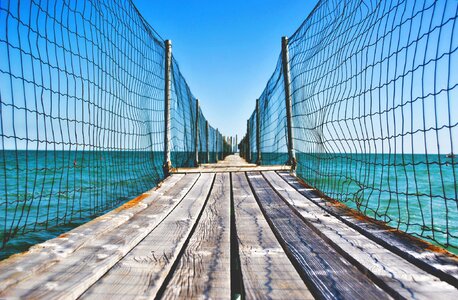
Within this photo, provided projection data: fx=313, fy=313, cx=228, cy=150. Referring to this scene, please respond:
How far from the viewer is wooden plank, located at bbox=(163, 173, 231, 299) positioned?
2.98 feet

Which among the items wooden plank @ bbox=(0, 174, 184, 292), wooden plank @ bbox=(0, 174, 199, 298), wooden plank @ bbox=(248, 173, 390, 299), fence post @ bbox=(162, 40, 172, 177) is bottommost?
wooden plank @ bbox=(248, 173, 390, 299)

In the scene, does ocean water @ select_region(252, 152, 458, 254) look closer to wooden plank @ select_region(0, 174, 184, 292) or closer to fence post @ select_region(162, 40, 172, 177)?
wooden plank @ select_region(0, 174, 184, 292)

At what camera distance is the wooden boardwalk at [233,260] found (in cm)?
91

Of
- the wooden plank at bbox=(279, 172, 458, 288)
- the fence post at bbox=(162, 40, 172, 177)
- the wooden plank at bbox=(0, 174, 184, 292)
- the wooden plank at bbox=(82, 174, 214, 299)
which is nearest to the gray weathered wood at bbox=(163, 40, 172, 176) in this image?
the fence post at bbox=(162, 40, 172, 177)

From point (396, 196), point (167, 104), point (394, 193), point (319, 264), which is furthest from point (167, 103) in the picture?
point (396, 196)

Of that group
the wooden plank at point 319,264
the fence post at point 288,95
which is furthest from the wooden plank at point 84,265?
the fence post at point 288,95

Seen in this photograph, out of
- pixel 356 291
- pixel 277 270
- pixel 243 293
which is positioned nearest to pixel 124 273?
pixel 243 293

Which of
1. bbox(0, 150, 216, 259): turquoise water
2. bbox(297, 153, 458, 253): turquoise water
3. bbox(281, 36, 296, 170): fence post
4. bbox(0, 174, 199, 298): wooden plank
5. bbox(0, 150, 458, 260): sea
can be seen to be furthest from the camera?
bbox(281, 36, 296, 170): fence post

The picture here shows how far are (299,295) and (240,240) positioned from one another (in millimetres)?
506

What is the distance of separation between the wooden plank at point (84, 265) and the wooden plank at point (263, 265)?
0.46m

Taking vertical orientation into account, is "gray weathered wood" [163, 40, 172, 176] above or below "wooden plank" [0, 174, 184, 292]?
above

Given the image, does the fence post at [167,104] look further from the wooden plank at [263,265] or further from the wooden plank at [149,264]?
the wooden plank at [263,265]

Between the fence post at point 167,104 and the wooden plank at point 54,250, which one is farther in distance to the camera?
the fence post at point 167,104

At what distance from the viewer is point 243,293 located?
911 millimetres
